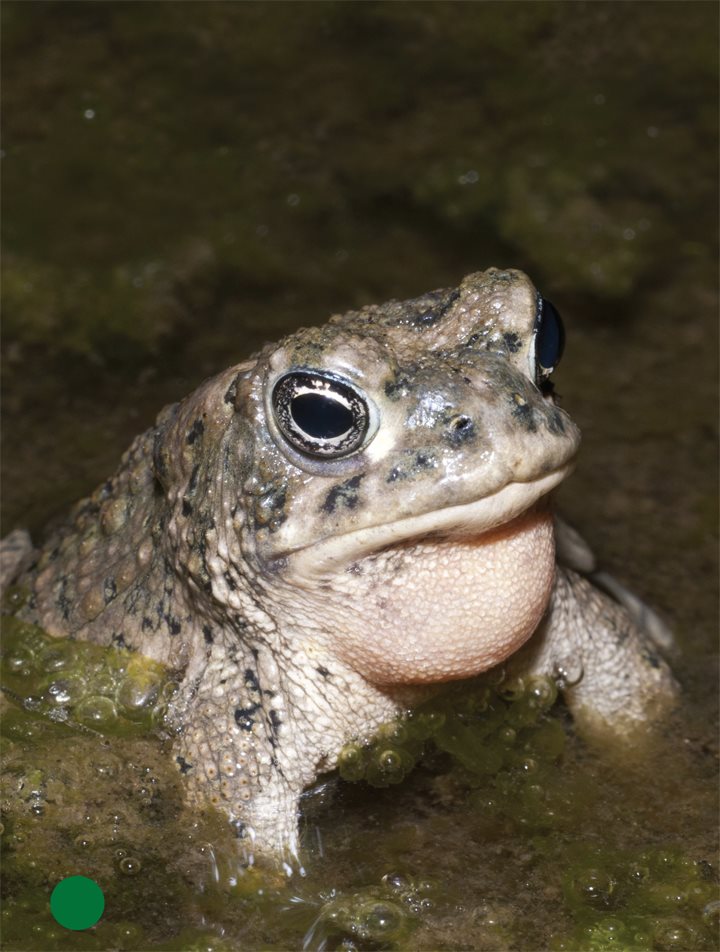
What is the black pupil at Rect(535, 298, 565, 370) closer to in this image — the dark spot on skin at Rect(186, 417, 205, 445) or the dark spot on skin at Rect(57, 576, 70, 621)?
the dark spot on skin at Rect(186, 417, 205, 445)

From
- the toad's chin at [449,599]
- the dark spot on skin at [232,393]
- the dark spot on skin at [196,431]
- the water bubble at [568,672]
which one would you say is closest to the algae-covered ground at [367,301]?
the water bubble at [568,672]

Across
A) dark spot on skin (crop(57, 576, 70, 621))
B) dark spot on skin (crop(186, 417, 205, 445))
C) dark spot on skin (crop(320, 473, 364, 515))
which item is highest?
dark spot on skin (crop(320, 473, 364, 515))

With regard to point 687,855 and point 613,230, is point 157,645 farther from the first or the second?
point 613,230

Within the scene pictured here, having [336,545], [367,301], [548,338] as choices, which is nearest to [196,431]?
[336,545]

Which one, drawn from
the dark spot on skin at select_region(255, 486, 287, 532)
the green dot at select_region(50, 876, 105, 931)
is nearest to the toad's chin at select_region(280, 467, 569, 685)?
the dark spot on skin at select_region(255, 486, 287, 532)

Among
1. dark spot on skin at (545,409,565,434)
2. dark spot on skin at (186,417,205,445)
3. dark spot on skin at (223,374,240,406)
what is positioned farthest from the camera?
dark spot on skin at (186,417,205,445)

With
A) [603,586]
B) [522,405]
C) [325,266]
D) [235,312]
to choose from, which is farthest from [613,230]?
[522,405]
